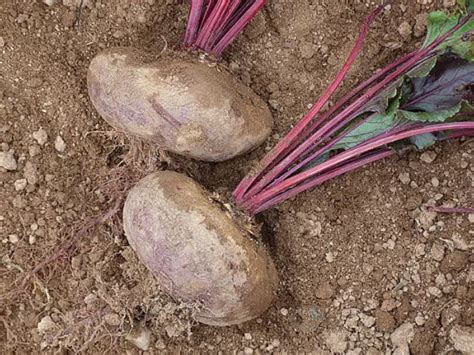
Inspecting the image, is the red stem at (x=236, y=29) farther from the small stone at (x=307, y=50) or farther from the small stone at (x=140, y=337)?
the small stone at (x=140, y=337)

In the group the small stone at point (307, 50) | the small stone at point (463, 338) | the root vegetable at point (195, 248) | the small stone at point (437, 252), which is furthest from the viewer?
the small stone at point (307, 50)

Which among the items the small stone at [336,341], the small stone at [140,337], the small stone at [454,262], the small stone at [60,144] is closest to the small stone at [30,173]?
the small stone at [60,144]

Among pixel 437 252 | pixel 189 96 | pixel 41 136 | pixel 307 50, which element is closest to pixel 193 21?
pixel 189 96

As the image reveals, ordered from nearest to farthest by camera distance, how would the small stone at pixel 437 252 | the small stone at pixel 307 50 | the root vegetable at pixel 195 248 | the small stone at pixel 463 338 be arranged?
the root vegetable at pixel 195 248 → the small stone at pixel 463 338 → the small stone at pixel 437 252 → the small stone at pixel 307 50

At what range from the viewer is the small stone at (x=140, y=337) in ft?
8.70

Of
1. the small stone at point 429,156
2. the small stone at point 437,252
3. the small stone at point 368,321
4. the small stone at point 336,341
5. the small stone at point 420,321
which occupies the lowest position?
the small stone at point 336,341

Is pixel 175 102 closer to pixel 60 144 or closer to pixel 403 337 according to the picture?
pixel 60 144

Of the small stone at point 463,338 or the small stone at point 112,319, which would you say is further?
the small stone at point 112,319

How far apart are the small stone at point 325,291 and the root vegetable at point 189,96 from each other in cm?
65

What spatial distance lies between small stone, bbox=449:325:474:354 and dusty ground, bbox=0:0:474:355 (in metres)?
0.12

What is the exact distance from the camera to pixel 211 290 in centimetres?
240

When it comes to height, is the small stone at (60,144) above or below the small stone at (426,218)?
below

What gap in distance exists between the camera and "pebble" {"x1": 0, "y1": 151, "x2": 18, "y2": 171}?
2641mm

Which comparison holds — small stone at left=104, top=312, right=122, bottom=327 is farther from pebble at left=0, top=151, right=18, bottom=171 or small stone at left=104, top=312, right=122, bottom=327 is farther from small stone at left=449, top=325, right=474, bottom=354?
small stone at left=449, top=325, right=474, bottom=354
